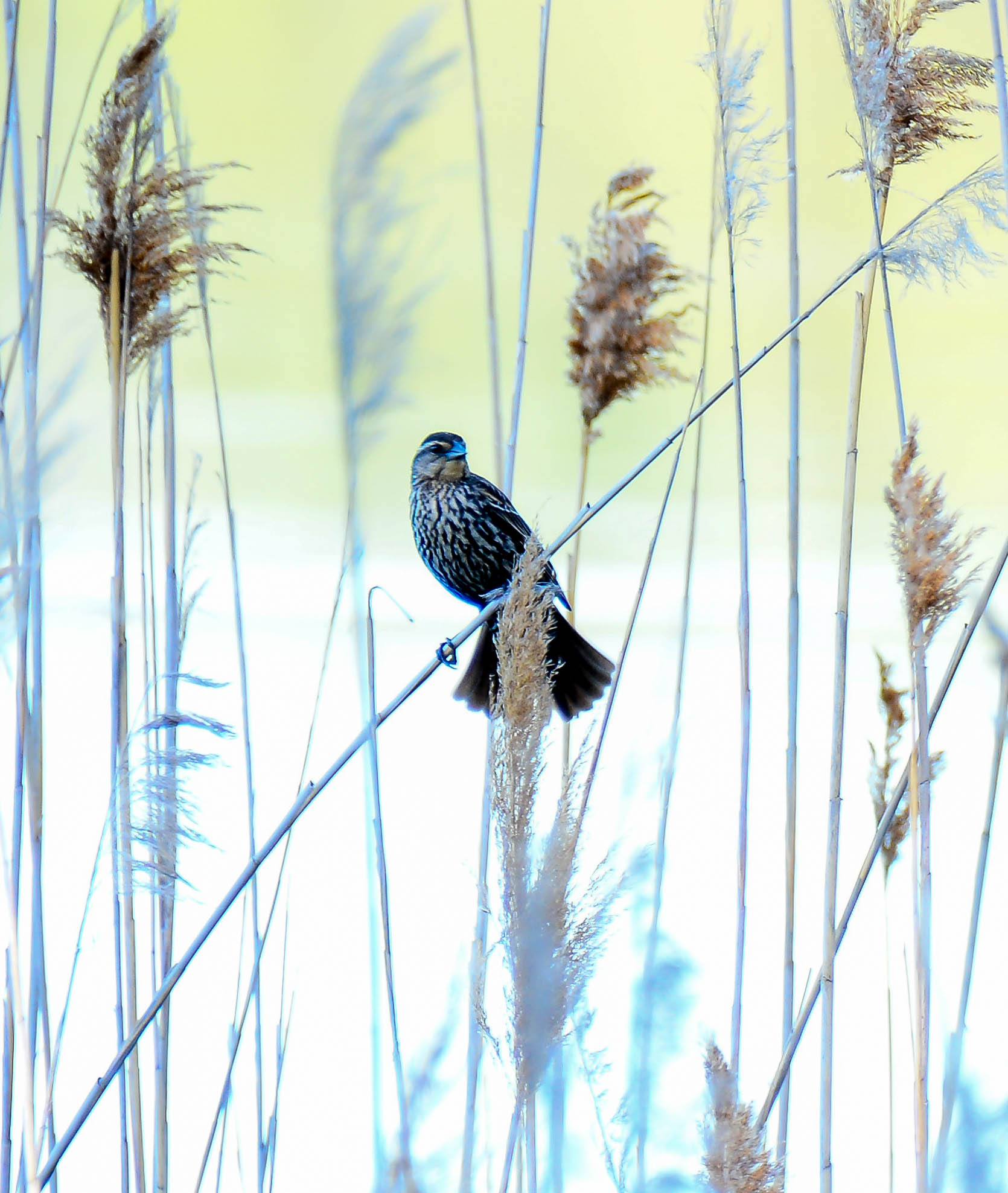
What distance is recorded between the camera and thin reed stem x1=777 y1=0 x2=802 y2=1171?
1.60 meters

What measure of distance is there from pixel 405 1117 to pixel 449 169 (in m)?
1.00

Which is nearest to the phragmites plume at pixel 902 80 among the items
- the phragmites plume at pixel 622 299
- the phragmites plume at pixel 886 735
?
the phragmites plume at pixel 622 299

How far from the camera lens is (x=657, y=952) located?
1505mm

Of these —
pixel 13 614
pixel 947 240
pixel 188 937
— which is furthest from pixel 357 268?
pixel 188 937

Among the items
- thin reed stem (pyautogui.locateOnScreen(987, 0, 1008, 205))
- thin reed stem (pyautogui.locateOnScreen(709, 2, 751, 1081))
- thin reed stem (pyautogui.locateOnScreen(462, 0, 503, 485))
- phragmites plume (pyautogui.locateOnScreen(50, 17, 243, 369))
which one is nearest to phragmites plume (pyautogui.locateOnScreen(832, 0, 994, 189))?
thin reed stem (pyautogui.locateOnScreen(987, 0, 1008, 205))

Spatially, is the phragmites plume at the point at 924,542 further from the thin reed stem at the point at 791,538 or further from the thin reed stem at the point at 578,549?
the thin reed stem at the point at 578,549

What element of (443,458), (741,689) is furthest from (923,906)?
(443,458)

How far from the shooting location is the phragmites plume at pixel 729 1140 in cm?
94

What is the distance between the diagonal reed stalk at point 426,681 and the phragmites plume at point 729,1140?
316mm

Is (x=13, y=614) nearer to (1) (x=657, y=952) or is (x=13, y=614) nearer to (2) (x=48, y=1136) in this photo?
(2) (x=48, y=1136)

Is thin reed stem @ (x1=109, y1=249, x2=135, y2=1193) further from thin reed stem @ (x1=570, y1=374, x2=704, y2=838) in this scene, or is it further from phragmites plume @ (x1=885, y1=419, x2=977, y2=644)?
phragmites plume @ (x1=885, y1=419, x2=977, y2=644)

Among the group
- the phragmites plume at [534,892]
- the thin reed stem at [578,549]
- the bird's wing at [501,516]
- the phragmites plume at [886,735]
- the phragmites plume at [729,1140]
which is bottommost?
the phragmites plume at [729,1140]

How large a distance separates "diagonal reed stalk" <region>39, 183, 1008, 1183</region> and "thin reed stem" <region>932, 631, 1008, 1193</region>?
0.17 m

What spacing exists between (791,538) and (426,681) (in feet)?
2.00
